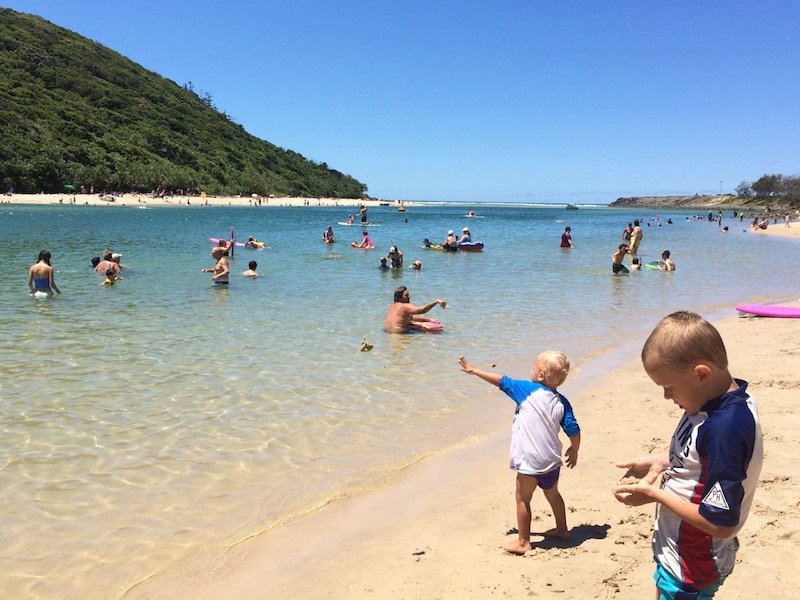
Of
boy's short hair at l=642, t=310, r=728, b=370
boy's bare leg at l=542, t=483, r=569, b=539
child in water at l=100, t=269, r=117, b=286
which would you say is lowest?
boy's bare leg at l=542, t=483, r=569, b=539

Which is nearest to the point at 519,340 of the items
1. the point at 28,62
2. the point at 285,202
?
the point at 285,202

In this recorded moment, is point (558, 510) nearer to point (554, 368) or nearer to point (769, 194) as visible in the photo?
point (554, 368)

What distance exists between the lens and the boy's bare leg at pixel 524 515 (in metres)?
3.97

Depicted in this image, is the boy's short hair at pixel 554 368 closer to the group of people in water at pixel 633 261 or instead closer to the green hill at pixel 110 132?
the group of people in water at pixel 633 261

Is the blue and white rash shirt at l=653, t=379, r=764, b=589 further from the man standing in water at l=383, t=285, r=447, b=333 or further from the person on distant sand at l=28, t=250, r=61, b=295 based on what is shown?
the person on distant sand at l=28, t=250, r=61, b=295

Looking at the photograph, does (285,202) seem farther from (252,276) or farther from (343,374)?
(343,374)

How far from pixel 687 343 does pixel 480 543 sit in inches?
102

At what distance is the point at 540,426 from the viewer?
3.93 meters

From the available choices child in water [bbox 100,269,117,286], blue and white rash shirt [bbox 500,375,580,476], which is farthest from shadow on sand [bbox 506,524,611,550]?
child in water [bbox 100,269,117,286]

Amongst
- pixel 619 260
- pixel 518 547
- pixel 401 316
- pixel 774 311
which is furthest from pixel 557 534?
pixel 619 260

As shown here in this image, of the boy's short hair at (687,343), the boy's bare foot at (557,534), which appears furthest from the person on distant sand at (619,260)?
the boy's short hair at (687,343)

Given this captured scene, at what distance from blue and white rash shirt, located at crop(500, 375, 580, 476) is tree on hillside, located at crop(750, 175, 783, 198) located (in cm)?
14491

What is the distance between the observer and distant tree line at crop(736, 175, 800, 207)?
371 feet

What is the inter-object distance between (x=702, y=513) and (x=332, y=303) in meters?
13.0
